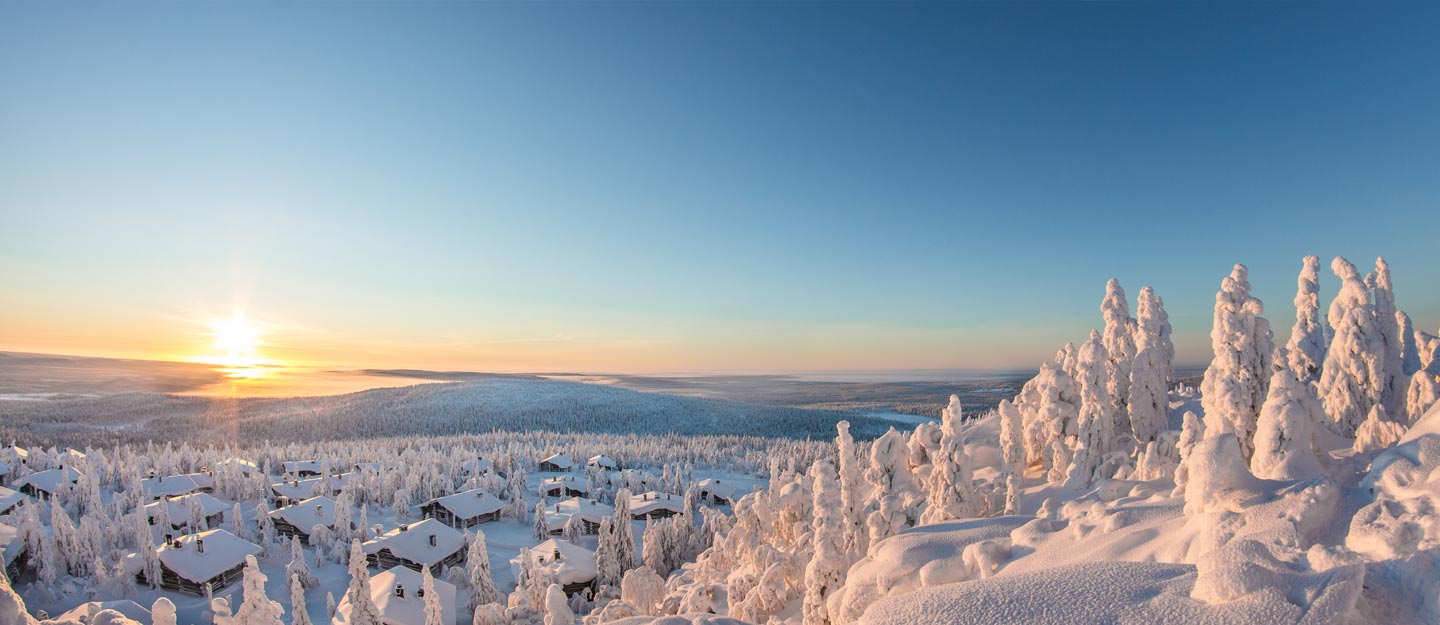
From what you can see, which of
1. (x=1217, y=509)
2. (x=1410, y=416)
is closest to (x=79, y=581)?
(x=1217, y=509)

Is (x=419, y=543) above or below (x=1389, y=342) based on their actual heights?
below

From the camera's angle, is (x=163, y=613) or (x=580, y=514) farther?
(x=580, y=514)

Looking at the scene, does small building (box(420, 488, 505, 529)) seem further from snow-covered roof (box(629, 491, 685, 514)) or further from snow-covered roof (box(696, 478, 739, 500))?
snow-covered roof (box(696, 478, 739, 500))

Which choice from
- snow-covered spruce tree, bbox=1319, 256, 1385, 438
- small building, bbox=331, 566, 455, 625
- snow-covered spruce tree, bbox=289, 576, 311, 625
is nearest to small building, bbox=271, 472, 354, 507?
small building, bbox=331, 566, 455, 625

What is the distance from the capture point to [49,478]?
212ft

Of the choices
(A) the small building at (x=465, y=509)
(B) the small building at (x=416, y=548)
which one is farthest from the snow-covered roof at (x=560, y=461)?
(B) the small building at (x=416, y=548)

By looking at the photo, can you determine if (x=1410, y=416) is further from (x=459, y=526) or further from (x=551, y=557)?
(x=459, y=526)

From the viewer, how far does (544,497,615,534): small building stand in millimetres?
→ 61844

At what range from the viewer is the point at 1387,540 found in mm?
9797

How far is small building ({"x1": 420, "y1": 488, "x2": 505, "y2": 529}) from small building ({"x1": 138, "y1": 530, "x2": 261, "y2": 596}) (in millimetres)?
20399

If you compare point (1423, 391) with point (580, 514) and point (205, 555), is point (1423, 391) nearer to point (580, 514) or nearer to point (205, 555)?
point (580, 514)

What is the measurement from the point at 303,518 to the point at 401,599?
2877 centimetres

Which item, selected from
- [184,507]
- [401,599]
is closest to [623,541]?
[401,599]

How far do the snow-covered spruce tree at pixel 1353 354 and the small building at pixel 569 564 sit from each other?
44.5 meters
